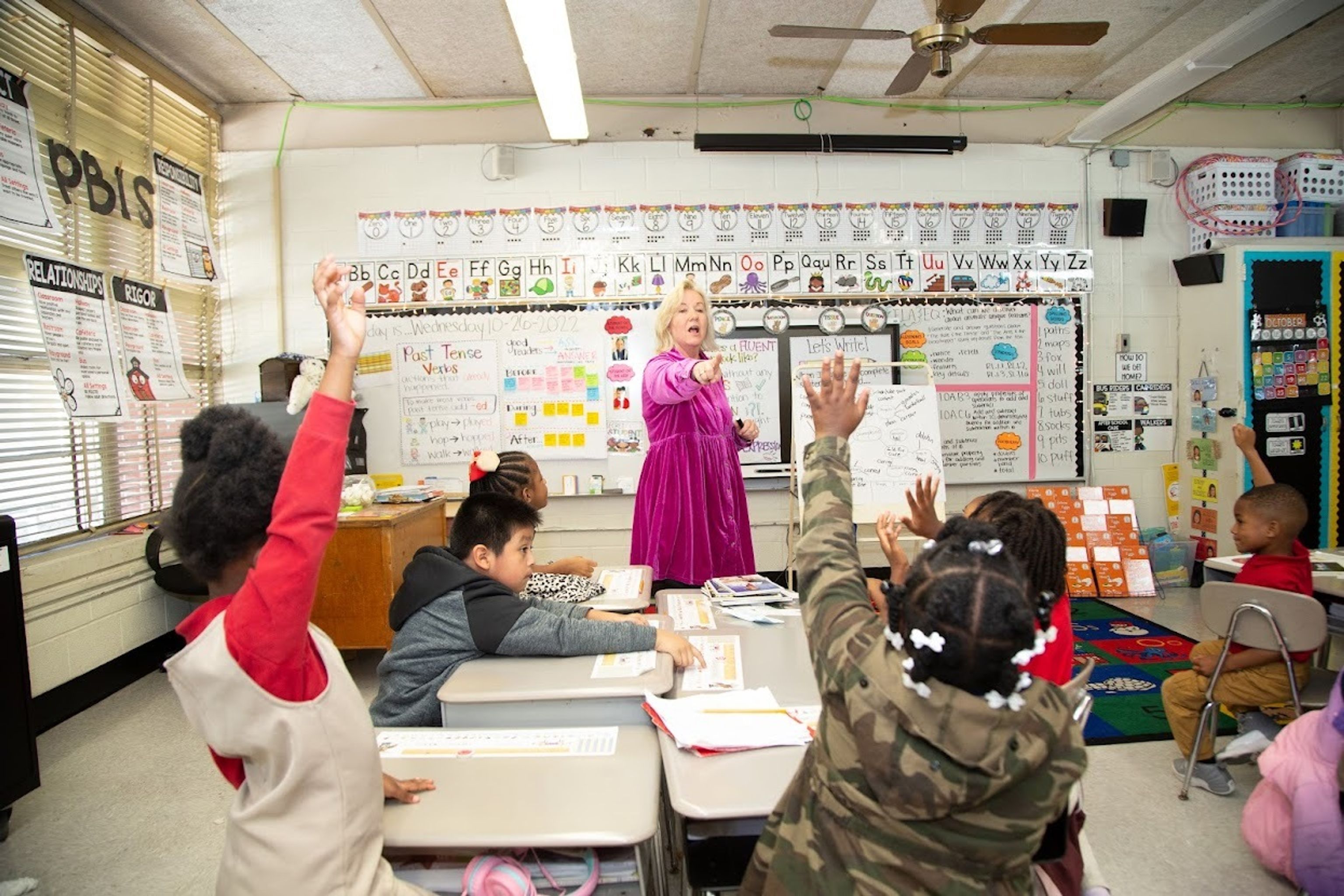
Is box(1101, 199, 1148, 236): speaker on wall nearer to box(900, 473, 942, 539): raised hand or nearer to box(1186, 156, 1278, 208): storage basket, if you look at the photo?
box(1186, 156, 1278, 208): storage basket

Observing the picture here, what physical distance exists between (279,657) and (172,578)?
10.2 ft

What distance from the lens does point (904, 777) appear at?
0.83m

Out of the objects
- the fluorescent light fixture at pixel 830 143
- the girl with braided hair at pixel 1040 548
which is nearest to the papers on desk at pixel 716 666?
the girl with braided hair at pixel 1040 548

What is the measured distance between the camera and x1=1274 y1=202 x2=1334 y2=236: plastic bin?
4.71 meters

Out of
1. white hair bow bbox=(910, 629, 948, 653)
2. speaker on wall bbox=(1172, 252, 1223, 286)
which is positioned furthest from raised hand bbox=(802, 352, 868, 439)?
speaker on wall bbox=(1172, 252, 1223, 286)

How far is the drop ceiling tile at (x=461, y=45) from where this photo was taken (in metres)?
3.50

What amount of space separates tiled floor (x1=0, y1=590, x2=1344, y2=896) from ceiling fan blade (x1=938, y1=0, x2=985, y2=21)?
8.46 feet

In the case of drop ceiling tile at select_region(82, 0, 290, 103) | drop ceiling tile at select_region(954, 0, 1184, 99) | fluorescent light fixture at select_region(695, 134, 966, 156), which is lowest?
fluorescent light fixture at select_region(695, 134, 966, 156)

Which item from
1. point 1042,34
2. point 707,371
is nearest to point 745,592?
point 707,371

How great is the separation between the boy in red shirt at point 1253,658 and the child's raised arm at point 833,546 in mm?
1879

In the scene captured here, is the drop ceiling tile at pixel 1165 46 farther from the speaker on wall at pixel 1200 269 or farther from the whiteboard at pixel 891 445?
the whiteboard at pixel 891 445

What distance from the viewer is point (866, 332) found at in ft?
15.1

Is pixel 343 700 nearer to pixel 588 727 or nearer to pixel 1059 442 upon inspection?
pixel 588 727

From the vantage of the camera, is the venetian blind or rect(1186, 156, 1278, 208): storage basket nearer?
the venetian blind
